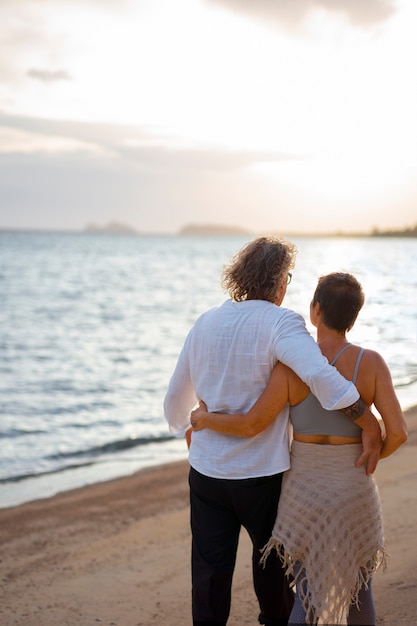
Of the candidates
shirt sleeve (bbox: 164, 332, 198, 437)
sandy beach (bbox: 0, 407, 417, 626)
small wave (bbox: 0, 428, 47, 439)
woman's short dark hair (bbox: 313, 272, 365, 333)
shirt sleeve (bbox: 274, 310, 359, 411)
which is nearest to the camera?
shirt sleeve (bbox: 274, 310, 359, 411)

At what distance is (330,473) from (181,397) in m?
0.67

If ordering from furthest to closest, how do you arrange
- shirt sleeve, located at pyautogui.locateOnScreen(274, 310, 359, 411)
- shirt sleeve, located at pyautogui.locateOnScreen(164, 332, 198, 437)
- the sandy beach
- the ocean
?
the ocean → the sandy beach → shirt sleeve, located at pyautogui.locateOnScreen(164, 332, 198, 437) → shirt sleeve, located at pyautogui.locateOnScreen(274, 310, 359, 411)

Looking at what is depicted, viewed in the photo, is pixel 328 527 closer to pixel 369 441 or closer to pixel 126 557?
pixel 369 441

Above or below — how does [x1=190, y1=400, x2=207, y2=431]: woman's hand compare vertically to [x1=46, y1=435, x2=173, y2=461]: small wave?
above

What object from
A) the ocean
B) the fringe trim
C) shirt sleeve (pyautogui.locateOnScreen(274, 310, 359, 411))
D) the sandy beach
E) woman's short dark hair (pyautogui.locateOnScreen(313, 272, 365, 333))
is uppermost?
woman's short dark hair (pyautogui.locateOnScreen(313, 272, 365, 333))

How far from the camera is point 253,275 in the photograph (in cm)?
267

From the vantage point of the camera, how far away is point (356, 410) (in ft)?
8.29

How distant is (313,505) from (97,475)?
527 centimetres

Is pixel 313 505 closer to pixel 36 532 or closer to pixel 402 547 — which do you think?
pixel 402 547

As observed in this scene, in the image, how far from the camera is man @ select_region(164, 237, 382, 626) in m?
2.55

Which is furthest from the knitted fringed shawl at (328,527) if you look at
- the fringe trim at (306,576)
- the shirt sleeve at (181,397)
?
the shirt sleeve at (181,397)

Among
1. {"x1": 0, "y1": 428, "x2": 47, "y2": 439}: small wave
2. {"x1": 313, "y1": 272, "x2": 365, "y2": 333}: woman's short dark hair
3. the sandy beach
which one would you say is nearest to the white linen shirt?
{"x1": 313, "y1": 272, "x2": 365, "y2": 333}: woman's short dark hair

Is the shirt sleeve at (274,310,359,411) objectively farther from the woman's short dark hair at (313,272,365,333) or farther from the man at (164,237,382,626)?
the woman's short dark hair at (313,272,365,333)

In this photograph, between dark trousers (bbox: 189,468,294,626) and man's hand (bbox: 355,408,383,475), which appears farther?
dark trousers (bbox: 189,468,294,626)
